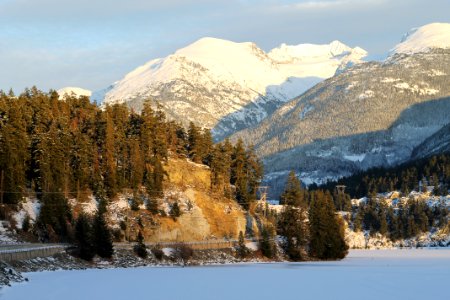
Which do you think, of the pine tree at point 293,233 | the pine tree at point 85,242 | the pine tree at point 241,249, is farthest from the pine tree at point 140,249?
the pine tree at point 293,233

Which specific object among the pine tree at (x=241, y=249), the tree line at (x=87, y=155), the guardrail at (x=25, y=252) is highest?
the tree line at (x=87, y=155)

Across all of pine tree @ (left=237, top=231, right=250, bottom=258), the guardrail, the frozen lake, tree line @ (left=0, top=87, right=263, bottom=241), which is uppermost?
tree line @ (left=0, top=87, right=263, bottom=241)

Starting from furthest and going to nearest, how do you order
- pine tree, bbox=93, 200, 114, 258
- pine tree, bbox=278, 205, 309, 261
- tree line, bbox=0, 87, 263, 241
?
pine tree, bbox=278, 205, 309, 261
tree line, bbox=0, 87, 263, 241
pine tree, bbox=93, 200, 114, 258

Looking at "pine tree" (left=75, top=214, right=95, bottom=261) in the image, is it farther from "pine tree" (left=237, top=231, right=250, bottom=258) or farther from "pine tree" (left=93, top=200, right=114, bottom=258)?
"pine tree" (left=237, top=231, right=250, bottom=258)

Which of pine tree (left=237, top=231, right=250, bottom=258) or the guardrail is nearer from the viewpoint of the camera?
the guardrail

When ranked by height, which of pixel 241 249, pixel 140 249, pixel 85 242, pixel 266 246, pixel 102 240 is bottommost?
pixel 241 249

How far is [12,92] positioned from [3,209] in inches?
1339

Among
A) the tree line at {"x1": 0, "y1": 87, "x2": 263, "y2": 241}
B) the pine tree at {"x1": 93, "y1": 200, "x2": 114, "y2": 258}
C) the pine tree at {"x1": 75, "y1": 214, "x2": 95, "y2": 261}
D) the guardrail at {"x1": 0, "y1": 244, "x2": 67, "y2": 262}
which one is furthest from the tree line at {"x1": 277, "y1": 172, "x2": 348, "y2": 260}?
the guardrail at {"x1": 0, "y1": 244, "x2": 67, "y2": 262}

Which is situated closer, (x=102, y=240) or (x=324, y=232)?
(x=102, y=240)

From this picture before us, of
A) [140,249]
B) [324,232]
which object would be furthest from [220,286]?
[324,232]

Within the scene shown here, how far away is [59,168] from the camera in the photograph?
103562mm

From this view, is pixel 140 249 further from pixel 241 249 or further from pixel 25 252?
pixel 25 252

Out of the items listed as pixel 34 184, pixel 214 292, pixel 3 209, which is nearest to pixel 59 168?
pixel 34 184

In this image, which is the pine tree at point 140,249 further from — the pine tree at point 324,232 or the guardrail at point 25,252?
the pine tree at point 324,232
